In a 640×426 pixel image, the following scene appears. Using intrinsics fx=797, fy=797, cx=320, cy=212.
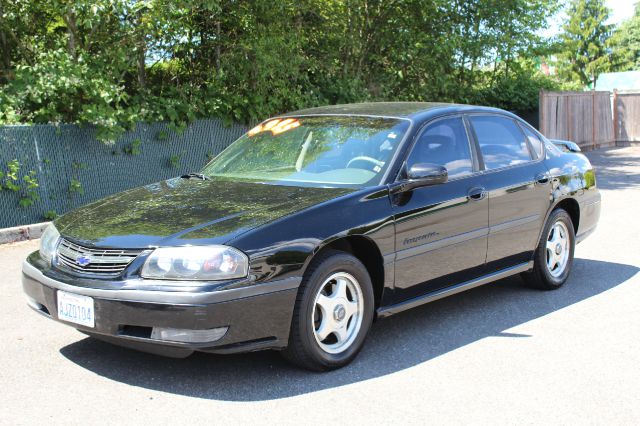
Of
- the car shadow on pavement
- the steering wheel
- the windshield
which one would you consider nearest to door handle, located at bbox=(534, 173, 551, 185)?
the car shadow on pavement

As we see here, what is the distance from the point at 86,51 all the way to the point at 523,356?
9224 millimetres

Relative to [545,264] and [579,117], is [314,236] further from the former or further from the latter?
[579,117]

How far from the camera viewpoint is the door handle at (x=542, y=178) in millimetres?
6359

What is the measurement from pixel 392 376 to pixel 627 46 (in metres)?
84.8

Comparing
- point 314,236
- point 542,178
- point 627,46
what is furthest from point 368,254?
point 627,46

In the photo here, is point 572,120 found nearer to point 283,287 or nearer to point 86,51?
point 86,51

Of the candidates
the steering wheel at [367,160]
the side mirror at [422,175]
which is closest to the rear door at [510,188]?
the side mirror at [422,175]

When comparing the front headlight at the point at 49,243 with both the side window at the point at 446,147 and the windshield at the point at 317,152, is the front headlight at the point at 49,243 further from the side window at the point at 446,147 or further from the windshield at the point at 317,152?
the side window at the point at 446,147

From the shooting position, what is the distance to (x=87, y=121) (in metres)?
11.5

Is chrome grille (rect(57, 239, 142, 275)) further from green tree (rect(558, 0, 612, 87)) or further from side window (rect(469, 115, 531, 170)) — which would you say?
green tree (rect(558, 0, 612, 87))

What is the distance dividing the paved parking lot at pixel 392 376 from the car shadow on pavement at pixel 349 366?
0.01m

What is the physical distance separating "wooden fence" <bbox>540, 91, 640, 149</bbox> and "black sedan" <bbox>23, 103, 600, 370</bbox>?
17081 millimetres

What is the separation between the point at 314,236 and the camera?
176 inches

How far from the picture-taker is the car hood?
4281mm
